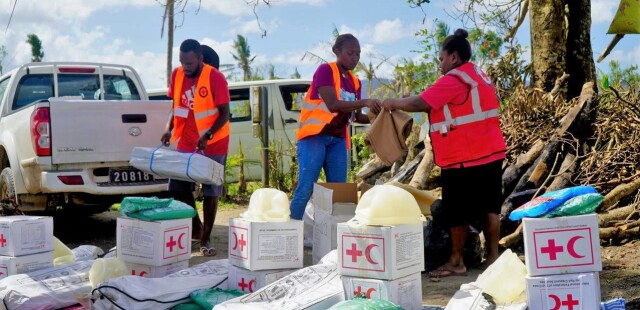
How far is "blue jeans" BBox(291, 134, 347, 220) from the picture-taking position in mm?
5383

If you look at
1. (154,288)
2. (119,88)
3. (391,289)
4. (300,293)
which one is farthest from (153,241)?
(119,88)

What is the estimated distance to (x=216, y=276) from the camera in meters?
4.06

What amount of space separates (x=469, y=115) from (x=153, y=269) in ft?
7.20

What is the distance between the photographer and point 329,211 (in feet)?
15.4

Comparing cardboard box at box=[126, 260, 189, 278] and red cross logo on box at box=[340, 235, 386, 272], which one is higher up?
red cross logo on box at box=[340, 235, 386, 272]

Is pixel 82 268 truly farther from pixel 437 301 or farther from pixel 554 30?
pixel 554 30

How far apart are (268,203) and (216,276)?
496mm

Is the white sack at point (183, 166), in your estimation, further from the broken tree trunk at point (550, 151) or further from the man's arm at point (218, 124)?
the broken tree trunk at point (550, 151)

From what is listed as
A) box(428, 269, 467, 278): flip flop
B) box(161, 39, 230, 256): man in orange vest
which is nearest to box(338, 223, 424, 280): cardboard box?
box(428, 269, 467, 278): flip flop

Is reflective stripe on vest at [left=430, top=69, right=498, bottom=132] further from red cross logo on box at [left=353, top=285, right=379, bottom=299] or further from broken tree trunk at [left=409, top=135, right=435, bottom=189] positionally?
broken tree trunk at [left=409, top=135, right=435, bottom=189]

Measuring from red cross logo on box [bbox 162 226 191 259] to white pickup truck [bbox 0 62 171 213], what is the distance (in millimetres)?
2373

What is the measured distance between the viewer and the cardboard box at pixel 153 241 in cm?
422

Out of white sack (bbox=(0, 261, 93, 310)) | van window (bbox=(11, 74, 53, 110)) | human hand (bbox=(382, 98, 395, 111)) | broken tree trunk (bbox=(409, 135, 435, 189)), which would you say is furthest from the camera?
van window (bbox=(11, 74, 53, 110))

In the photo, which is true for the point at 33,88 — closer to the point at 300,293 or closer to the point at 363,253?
the point at 300,293
